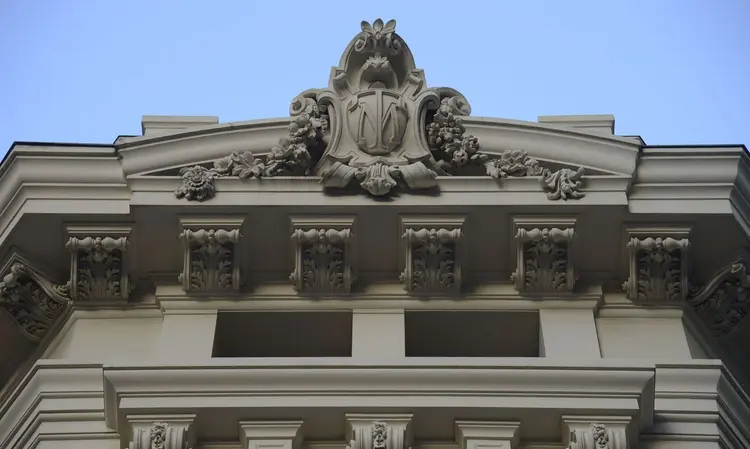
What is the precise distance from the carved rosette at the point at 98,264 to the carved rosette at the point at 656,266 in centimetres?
580

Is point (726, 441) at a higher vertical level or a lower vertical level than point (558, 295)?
lower

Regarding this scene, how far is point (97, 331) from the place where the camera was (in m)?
19.3

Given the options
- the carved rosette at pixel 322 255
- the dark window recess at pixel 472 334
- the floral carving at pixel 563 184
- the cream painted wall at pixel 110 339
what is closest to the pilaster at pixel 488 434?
the dark window recess at pixel 472 334

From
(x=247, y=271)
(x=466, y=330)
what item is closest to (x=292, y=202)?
(x=247, y=271)

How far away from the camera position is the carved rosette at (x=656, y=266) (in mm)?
19406

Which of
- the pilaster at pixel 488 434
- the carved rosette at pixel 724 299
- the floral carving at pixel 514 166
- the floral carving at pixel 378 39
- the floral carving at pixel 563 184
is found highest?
the floral carving at pixel 378 39

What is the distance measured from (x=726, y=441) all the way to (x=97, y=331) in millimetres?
7096

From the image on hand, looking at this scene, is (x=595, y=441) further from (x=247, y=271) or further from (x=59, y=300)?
(x=59, y=300)

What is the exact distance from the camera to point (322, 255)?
63.7 ft

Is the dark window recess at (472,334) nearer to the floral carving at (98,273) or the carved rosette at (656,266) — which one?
the carved rosette at (656,266)

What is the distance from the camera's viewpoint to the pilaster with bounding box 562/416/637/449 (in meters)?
17.2

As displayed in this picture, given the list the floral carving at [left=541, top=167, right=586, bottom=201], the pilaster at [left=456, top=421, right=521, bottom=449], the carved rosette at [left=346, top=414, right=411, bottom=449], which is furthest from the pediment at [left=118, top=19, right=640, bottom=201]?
the pilaster at [left=456, top=421, right=521, bottom=449]

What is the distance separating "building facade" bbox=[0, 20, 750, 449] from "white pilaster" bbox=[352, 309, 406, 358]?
25 mm

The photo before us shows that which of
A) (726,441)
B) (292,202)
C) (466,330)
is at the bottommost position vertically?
(726,441)
